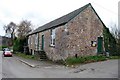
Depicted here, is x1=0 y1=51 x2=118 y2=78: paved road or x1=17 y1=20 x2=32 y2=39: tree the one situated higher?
x1=17 y1=20 x2=32 y2=39: tree

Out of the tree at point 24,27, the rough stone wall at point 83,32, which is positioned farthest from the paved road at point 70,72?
the tree at point 24,27

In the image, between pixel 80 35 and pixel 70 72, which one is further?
pixel 80 35

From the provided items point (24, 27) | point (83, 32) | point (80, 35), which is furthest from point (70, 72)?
point (24, 27)

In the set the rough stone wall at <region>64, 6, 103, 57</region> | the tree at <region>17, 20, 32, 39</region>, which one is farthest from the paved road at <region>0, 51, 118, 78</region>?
the tree at <region>17, 20, 32, 39</region>

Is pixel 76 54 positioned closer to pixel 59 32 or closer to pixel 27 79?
pixel 59 32

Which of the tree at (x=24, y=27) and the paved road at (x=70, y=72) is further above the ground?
the tree at (x=24, y=27)

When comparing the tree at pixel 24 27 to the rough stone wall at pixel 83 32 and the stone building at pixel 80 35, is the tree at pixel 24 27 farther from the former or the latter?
the rough stone wall at pixel 83 32

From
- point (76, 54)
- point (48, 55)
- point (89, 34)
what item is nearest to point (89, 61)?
point (76, 54)

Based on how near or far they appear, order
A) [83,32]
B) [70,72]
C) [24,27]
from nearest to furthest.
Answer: [70,72], [83,32], [24,27]

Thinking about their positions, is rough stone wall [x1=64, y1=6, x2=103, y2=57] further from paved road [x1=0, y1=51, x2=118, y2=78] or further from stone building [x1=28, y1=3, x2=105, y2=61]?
paved road [x1=0, y1=51, x2=118, y2=78]

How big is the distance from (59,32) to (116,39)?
674 centimetres

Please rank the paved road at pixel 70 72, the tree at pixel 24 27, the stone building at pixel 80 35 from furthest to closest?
the tree at pixel 24 27 < the stone building at pixel 80 35 < the paved road at pixel 70 72

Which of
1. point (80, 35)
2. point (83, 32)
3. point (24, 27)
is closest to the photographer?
point (80, 35)

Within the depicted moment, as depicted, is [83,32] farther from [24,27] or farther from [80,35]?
[24,27]
